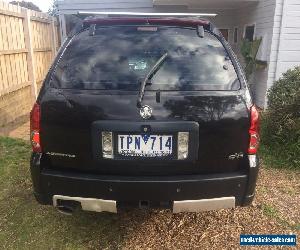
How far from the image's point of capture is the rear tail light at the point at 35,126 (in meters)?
2.57

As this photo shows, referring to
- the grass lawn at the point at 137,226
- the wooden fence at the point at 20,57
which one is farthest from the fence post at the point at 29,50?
the grass lawn at the point at 137,226

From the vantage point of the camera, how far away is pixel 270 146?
214 inches

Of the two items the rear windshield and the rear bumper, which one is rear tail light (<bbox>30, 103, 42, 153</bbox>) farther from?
the rear windshield

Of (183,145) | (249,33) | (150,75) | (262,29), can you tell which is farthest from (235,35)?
(183,145)

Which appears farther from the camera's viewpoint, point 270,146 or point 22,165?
point 270,146

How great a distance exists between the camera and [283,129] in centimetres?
513

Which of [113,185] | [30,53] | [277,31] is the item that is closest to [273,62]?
[277,31]

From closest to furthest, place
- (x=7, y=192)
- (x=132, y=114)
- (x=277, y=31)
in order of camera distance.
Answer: (x=132, y=114), (x=7, y=192), (x=277, y=31)

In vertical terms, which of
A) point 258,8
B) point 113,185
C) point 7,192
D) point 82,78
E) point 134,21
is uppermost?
point 258,8

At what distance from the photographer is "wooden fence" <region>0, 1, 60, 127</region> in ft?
21.1

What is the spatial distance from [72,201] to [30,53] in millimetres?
5985

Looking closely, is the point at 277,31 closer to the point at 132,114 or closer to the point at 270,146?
the point at 270,146

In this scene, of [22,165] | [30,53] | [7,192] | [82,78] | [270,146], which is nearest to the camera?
[82,78]

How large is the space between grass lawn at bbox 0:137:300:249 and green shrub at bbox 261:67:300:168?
110 centimetres
